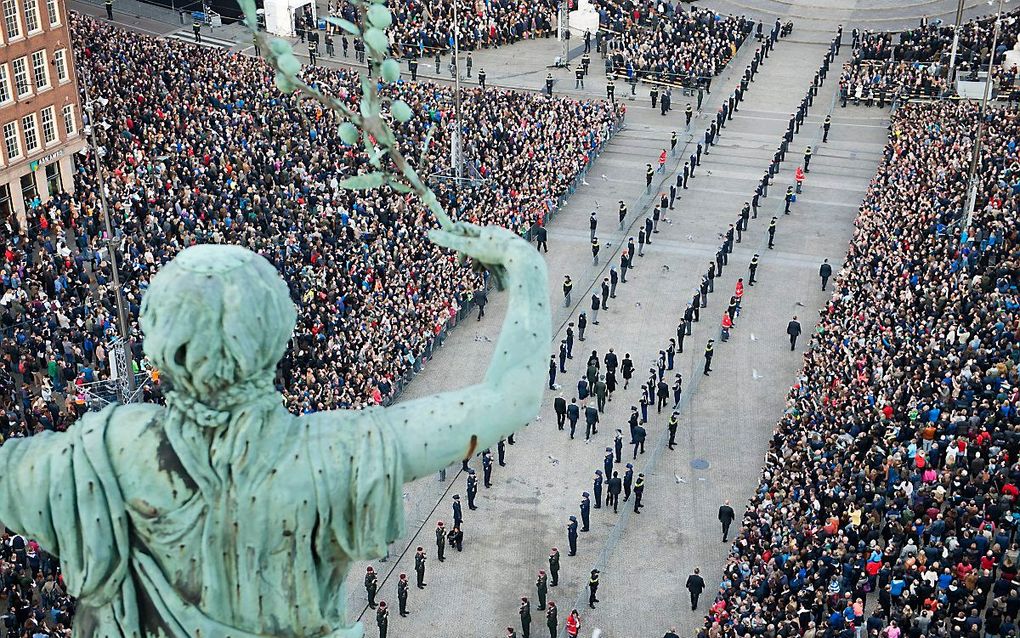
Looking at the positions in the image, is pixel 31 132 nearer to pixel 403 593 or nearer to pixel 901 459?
pixel 403 593

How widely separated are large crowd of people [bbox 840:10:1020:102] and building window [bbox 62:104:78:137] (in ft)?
125

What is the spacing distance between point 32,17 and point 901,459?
3995 centimetres

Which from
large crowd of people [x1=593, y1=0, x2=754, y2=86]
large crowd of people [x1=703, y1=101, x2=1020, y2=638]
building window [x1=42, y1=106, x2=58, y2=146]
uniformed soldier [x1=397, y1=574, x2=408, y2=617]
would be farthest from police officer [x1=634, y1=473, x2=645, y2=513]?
large crowd of people [x1=593, y1=0, x2=754, y2=86]

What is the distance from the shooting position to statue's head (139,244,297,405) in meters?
6.04

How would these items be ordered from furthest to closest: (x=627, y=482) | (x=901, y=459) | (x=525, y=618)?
(x=627, y=482)
(x=901, y=459)
(x=525, y=618)

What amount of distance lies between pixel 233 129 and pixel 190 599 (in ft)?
210

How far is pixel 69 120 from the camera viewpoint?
2630 inches

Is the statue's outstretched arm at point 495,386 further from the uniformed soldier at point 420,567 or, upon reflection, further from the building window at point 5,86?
the building window at point 5,86

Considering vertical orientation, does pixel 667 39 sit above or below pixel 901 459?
above

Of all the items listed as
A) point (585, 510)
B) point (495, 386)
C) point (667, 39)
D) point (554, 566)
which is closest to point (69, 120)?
point (585, 510)

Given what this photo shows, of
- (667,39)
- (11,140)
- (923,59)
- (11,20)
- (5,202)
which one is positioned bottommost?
(5,202)

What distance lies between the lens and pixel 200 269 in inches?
238

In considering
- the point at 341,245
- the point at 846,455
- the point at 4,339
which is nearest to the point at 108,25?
the point at 341,245

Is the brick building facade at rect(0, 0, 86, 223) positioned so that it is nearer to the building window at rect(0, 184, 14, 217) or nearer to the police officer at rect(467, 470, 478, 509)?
the building window at rect(0, 184, 14, 217)
